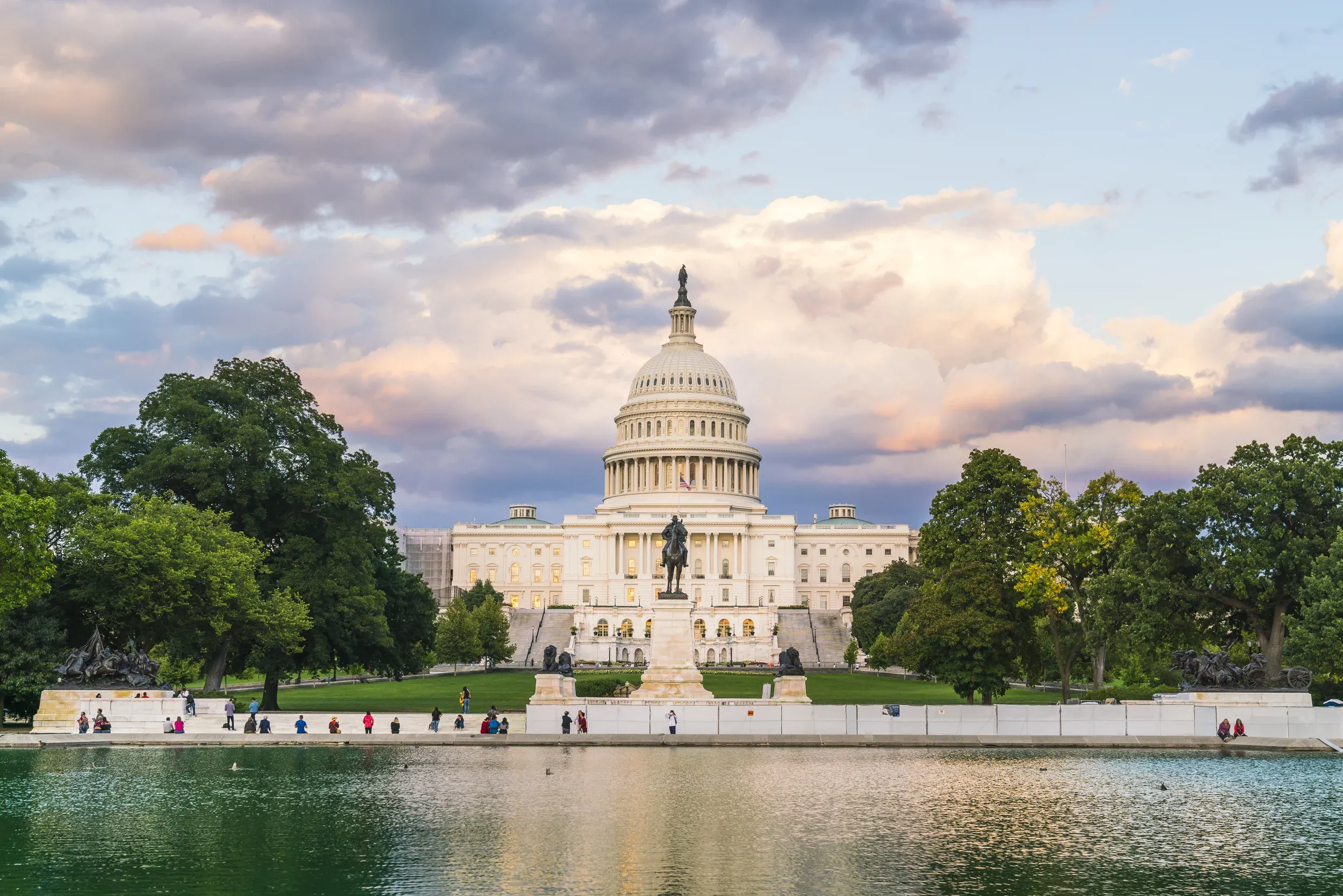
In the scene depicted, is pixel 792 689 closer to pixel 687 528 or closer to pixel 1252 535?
pixel 1252 535

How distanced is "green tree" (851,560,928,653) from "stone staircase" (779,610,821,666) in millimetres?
4280

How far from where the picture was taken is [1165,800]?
84.0ft

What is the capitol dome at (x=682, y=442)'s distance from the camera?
6929 inches

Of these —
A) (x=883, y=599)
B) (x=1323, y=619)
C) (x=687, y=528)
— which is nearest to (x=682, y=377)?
(x=687, y=528)

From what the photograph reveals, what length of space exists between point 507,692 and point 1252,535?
36478 mm

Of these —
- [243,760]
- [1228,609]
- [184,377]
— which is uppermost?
[184,377]

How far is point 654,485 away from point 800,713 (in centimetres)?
13719

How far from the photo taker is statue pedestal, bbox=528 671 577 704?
4597 cm

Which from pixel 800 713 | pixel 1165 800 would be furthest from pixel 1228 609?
pixel 1165 800

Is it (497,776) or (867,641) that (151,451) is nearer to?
(497,776)

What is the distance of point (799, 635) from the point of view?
430ft

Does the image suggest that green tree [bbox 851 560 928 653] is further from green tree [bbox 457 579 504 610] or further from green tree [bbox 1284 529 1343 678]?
green tree [bbox 1284 529 1343 678]

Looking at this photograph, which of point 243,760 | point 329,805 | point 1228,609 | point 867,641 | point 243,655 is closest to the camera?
point 329,805

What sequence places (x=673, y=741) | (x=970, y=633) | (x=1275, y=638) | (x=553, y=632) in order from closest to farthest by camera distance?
(x=673, y=741)
(x=1275, y=638)
(x=970, y=633)
(x=553, y=632)
